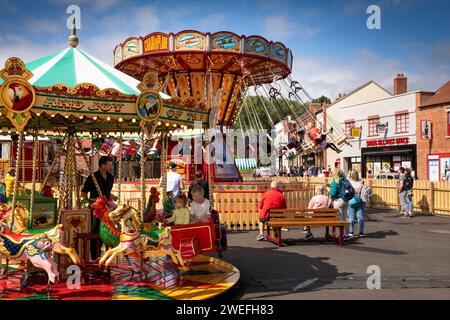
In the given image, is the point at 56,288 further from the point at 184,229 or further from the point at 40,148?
the point at 40,148

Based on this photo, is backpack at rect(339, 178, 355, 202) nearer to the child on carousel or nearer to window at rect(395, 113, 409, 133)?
the child on carousel

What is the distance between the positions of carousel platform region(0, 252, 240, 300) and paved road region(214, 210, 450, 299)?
419 millimetres

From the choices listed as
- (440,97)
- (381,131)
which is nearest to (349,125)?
(381,131)

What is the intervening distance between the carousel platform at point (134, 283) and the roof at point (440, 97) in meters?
27.1

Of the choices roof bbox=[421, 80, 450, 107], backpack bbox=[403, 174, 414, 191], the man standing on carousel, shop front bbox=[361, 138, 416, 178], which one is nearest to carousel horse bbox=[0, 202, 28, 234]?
the man standing on carousel

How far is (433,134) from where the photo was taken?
30141 millimetres

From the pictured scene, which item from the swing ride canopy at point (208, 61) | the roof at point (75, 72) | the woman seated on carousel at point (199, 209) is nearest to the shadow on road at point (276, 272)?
the woman seated on carousel at point (199, 209)

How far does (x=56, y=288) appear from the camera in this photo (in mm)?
6211

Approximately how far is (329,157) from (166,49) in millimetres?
30143

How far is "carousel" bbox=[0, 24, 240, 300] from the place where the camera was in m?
5.95

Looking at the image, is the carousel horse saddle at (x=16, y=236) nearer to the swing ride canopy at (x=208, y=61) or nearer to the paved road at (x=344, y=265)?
the paved road at (x=344, y=265)

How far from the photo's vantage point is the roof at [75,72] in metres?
6.56

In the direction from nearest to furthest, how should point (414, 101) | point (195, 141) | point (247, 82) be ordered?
point (195, 141) < point (247, 82) < point (414, 101)
